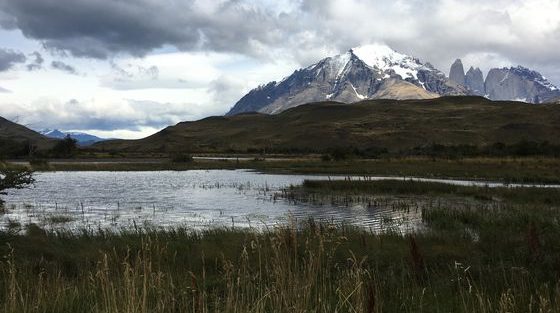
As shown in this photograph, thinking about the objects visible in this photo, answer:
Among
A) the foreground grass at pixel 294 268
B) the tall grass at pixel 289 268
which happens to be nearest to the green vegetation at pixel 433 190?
the foreground grass at pixel 294 268

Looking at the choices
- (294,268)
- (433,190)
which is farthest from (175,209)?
(294,268)

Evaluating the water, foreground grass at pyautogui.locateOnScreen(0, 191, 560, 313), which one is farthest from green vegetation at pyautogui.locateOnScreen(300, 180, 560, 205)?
foreground grass at pyautogui.locateOnScreen(0, 191, 560, 313)

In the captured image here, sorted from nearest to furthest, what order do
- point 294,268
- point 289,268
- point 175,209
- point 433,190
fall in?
1. point 289,268
2. point 294,268
3. point 175,209
4. point 433,190

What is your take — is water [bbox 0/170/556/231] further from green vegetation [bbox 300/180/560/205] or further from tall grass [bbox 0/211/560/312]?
green vegetation [bbox 300/180/560/205]

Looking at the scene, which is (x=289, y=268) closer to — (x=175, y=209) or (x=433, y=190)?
(x=175, y=209)

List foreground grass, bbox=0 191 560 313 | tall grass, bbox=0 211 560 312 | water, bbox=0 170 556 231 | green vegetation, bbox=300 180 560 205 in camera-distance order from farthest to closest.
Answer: green vegetation, bbox=300 180 560 205, water, bbox=0 170 556 231, tall grass, bbox=0 211 560 312, foreground grass, bbox=0 191 560 313

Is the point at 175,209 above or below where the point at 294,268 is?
below

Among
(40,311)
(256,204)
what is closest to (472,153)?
(256,204)

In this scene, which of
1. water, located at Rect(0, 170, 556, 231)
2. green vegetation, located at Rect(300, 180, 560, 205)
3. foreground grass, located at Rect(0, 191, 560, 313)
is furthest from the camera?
green vegetation, located at Rect(300, 180, 560, 205)

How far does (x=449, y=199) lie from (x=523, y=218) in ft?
50.0

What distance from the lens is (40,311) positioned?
8.37 metres

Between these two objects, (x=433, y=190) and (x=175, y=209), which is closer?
(x=175, y=209)

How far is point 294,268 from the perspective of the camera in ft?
32.6

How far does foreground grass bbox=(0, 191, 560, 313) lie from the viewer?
8.66 meters
